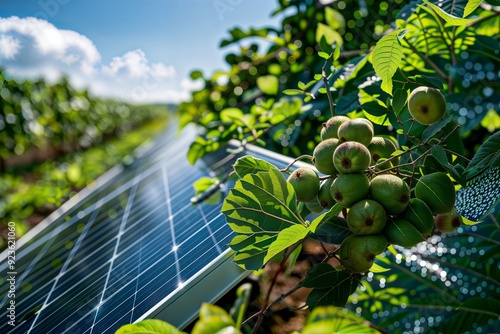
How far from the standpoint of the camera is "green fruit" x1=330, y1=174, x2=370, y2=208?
757mm

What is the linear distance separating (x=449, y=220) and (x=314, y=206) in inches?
10.5

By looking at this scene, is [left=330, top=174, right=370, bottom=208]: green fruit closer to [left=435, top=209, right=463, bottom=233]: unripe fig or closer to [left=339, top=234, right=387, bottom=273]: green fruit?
[left=339, top=234, right=387, bottom=273]: green fruit

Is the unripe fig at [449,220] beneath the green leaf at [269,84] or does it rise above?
beneath

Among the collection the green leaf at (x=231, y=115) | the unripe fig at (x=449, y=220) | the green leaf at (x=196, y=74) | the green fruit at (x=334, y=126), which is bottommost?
the unripe fig at (x=449, y=220)

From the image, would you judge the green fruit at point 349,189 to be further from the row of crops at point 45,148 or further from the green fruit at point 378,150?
the row of crops at point 45,148

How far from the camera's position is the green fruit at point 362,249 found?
0.75 meters

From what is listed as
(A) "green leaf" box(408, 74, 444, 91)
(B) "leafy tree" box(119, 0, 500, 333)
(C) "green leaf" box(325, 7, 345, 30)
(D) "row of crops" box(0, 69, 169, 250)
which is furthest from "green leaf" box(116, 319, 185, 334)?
(D) "row of crops" box(0, 69, 169, 250)

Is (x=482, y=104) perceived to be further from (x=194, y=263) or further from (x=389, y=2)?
(x=194, y=263)

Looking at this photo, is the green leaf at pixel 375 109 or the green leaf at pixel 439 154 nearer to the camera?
the green leaf at pixel 439 154

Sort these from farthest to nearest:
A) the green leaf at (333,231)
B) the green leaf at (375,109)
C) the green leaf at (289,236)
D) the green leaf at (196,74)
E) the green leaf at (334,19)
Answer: the green leaf at (196,74)
the green leaf at (334,19)
the green leaf at (375,109)
the green leaf at (333,231)
the green leaf at (289,236)

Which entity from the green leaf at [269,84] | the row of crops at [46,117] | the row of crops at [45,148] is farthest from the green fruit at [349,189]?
the row of crops at [46,117]

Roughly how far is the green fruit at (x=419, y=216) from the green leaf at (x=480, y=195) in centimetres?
7

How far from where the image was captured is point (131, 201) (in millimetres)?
2320

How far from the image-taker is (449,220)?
0.86 metres
